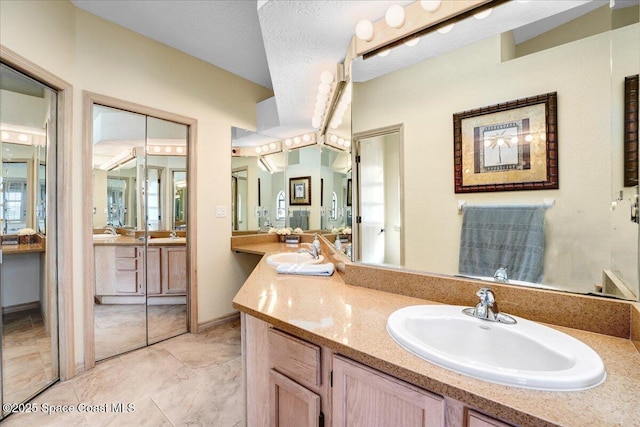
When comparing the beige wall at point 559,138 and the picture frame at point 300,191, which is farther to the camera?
the picture frame at point 300,191

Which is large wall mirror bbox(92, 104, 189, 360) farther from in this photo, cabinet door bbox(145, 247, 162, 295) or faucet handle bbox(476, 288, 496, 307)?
faucet handle bbox(476, 288, 496, 307)

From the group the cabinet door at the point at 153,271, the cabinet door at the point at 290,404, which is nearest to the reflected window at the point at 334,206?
the cabinet door at the point at 290,404

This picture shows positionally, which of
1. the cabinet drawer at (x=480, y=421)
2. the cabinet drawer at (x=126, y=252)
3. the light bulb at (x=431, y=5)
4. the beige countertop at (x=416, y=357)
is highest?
the light bulb at (x=431, y=5)

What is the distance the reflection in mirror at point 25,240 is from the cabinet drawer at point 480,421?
2412 mm

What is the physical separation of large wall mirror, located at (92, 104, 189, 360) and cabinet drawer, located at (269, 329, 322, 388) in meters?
1.86

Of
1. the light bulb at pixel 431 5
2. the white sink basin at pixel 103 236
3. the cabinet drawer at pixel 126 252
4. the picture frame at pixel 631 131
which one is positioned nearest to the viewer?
the picture frame at pixel 631 131

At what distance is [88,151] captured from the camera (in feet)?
6.54

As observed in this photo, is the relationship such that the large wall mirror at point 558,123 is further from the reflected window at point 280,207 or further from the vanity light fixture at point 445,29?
the reflected window at point 280,207

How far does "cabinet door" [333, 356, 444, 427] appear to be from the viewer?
0.65 m

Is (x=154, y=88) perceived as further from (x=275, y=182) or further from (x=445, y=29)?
(x=445, y=29)

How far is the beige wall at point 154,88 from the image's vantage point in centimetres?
173

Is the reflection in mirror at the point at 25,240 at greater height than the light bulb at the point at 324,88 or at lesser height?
lesser

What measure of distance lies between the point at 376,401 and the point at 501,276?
2.01ft

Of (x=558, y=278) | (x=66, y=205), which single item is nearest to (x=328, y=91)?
(x=558, y=278)
